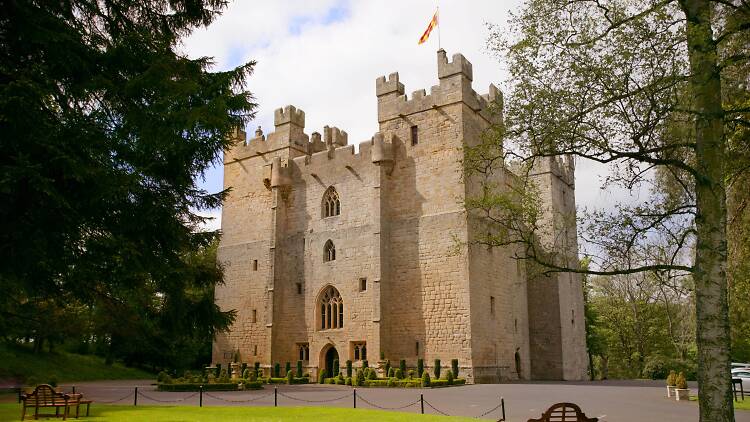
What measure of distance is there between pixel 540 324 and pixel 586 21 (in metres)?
25.0

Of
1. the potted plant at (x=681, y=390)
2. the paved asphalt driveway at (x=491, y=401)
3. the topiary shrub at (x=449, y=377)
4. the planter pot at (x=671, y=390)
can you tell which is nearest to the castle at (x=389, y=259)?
the topiary shrub at (x=449, y=377)

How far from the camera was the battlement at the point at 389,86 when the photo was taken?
97.3 ft

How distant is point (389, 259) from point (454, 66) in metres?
9.22

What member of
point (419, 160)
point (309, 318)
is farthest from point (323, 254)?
point (419, 160)

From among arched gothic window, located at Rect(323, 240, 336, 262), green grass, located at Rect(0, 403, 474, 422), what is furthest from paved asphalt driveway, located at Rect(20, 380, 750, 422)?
arched gothic window, located at Rect(323, 240, 336, 262)

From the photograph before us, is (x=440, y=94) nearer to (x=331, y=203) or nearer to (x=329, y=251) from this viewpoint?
(x=331, y=203)

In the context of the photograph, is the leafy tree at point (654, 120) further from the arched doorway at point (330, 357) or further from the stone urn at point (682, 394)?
the arched doorway at point (330, 357)

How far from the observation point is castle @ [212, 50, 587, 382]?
2630 centimetres

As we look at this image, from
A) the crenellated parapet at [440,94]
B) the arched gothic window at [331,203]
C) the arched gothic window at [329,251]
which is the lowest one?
the arched gothic window at [329,251]

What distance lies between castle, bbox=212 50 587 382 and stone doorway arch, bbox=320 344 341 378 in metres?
0.08

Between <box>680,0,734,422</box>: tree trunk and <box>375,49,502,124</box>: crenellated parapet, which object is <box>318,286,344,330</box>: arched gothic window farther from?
<box>680,0,734,422</box>: tree trunk

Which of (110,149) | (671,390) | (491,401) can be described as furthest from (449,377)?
(110,149)

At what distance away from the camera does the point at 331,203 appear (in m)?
30.8

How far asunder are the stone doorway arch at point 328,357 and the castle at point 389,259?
0.08 meters
